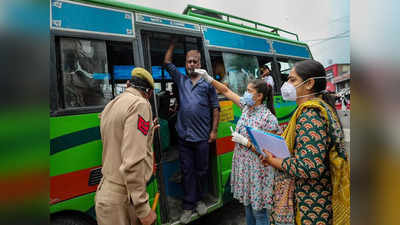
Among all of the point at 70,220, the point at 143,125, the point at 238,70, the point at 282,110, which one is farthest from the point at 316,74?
the point at 282,110

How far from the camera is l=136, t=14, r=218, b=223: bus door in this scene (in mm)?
2621

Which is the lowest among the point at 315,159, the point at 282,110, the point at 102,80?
the point at 315,159

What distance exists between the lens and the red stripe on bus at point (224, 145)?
3219mm

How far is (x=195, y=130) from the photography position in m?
2.90

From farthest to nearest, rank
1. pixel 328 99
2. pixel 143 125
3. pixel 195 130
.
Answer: pixel 195 130, pixel 143 125, pixel 328 99

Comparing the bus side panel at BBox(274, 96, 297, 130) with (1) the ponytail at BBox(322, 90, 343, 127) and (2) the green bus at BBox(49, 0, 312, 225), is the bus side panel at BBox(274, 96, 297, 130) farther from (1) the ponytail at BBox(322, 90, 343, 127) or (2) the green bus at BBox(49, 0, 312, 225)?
(1) the ponytail at BBox(322, 90, 343, 127)

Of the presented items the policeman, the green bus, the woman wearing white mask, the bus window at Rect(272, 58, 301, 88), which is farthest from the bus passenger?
the policeman

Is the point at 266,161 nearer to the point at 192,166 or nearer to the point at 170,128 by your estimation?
the point at 192,166

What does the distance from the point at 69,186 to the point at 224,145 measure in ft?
6.58

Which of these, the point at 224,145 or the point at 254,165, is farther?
the point at 224,145
